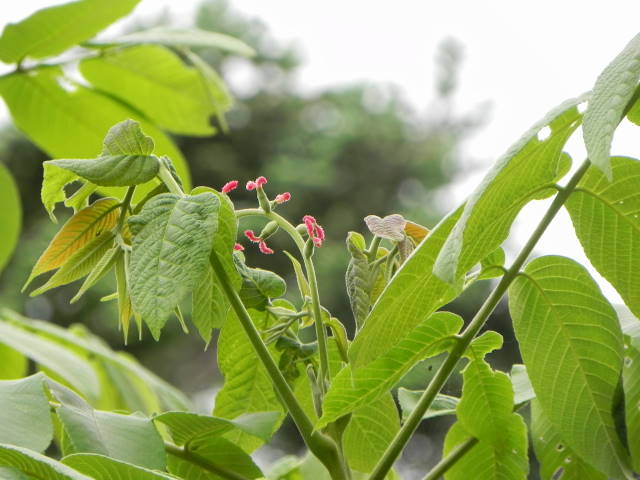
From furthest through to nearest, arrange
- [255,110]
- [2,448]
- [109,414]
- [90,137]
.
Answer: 1. [255,110]
2. [90,137]
3. [109,414]
4. [2,448]

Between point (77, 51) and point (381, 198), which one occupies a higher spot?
point (77, 51)

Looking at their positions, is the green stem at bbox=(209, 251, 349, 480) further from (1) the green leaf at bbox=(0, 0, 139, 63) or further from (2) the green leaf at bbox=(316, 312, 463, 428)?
(1) the green leaf at bbox=(0, 0, 139, 63)

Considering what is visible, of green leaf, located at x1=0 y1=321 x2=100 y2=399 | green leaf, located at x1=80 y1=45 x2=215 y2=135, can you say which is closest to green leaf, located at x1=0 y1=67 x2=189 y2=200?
green leaf, located at x1=80 y1=45 x2=215 y2=135

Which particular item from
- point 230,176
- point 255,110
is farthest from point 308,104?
point 230,176

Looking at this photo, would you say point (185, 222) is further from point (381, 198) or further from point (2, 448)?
point (381, 198)

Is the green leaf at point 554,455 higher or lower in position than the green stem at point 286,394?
lower

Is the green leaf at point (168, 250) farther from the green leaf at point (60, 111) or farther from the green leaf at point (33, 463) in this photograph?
the green leaf at point (60, 111)

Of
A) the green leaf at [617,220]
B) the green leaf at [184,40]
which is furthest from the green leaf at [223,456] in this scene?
the green leaf at [184,40]
